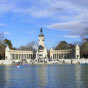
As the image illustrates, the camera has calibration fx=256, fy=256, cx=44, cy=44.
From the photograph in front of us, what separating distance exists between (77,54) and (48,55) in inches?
898

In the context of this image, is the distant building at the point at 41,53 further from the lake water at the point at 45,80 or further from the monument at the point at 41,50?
the lake water at the point at 45,80

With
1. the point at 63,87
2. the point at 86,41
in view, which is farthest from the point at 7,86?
the point at 86,41

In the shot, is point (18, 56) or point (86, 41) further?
point (18, 56)

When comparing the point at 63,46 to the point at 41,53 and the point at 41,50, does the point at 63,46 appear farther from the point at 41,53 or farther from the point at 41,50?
the point at 41,53

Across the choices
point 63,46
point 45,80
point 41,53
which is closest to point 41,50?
point 41,53

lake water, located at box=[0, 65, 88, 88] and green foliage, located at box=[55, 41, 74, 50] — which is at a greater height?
green foliage, located at box=[55, 41, 74, 50]

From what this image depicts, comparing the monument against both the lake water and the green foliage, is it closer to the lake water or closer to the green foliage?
the green foliage

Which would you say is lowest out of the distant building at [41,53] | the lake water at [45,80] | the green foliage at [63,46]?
the lake water at [45,80]

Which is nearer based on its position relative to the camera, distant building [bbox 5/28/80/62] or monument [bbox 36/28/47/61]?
distant building [bbox 5/28/80/62]

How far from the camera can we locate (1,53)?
489ft

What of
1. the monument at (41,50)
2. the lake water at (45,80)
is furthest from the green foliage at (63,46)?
the lake water at (45,80)

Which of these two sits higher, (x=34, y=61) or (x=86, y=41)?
(x=86, y=41)

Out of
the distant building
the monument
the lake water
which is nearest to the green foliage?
the distant building

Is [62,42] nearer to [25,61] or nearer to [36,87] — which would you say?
[25,61]
